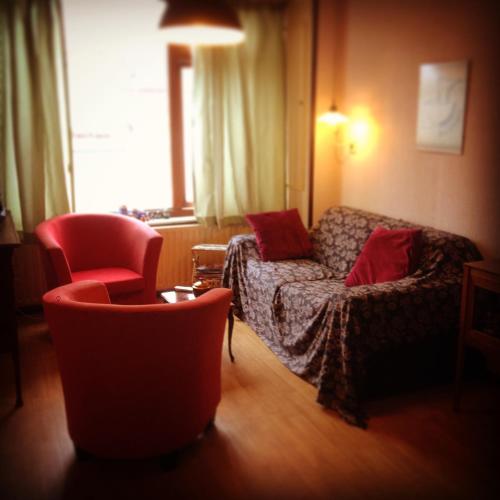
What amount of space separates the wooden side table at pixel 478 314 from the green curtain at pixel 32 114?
2.93 m

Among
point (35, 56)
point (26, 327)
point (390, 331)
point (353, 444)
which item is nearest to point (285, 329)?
point (390, 331)

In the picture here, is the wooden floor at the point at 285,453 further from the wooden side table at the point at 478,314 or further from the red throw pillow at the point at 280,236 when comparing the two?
the red throw pillow at the point at 280,236

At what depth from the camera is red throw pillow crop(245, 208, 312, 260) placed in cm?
418

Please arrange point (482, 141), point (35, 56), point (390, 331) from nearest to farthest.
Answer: point (390, 331) < point (482, 141) < point (35, 56)

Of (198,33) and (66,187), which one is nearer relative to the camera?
(198,33)

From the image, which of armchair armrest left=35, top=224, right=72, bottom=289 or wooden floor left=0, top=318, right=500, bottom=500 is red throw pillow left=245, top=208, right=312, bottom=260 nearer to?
wooden floor left=0, top=318, right=500, bottom=500

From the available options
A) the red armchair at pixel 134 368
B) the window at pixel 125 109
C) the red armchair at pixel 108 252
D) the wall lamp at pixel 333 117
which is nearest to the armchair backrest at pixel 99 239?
the red armchair at pixel 108 252

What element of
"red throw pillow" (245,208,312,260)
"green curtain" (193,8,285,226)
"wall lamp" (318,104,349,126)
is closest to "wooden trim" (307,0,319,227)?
"wall lamp" (318,104,349,126)

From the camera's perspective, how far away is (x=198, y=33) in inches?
76.7

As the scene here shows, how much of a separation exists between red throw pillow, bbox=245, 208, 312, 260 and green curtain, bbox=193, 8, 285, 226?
557 millimetres

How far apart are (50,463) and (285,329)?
1595 millimetres

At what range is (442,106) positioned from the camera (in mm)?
3537

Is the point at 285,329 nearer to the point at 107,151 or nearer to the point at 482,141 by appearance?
the point at 482,141

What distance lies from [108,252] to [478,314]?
259 centimetres
